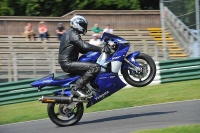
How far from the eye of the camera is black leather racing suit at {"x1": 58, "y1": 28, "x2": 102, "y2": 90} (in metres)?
9.78

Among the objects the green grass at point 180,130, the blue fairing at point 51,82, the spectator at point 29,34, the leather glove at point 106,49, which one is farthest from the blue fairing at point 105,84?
the spectator at point 29,34

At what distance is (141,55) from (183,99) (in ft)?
8.66

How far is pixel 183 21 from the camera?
1627 centimetres

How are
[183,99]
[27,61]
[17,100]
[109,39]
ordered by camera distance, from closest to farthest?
[109,39] → [183,99] → [17,100] → [27,61]

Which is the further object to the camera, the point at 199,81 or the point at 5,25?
the point at 5,25

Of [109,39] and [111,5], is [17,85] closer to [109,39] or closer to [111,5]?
[109,39]

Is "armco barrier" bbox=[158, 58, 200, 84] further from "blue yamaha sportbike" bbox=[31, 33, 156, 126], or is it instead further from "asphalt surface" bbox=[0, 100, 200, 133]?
"blue yamaha sportbike" bbox=[31, 33, 156, 126]

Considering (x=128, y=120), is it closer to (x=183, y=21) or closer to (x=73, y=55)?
(x=73, y=55)

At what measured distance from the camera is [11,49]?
19.0 meters

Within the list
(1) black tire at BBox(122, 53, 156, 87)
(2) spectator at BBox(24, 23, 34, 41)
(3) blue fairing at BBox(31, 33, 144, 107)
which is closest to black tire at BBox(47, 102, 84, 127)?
(3) blue fairing at BBox(31, 33, 144, 107)

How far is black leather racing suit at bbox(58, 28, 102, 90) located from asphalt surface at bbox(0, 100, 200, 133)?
2.86 ft

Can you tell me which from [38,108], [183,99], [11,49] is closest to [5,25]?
[11,49]

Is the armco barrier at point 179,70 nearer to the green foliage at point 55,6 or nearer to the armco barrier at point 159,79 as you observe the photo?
the armco barrier at point 159,79

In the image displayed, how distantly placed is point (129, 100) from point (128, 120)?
2.71 meters
